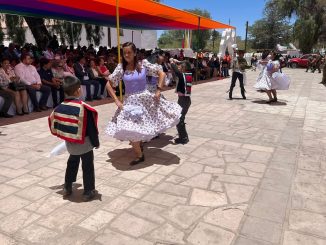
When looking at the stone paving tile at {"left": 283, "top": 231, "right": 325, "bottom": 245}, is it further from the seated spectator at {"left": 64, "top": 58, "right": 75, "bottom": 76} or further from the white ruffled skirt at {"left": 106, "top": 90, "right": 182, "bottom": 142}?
the seated spectator at {"left": 64, "top": 58, "right": 75, "bottom": 76}

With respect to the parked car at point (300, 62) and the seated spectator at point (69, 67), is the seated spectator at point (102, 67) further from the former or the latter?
the parked car at point (300, 62)

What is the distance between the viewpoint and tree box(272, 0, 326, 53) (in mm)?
33312

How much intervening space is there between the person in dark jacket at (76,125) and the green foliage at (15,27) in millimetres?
20021

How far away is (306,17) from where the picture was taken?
33688mm

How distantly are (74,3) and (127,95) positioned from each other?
6.54 metres

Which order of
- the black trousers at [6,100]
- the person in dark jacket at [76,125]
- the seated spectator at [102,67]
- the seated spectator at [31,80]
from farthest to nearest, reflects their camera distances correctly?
the seated spectator at [102,67] → the seated spectator at [31,80] → the black trousers at [6,100] → the person in dark jacket at [76,125]

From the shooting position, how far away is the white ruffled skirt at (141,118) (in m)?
4.31

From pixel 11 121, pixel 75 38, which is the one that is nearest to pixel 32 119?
pixel 11 121

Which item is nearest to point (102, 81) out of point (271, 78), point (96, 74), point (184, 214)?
point (96, 74)

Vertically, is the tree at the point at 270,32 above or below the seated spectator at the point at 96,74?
above

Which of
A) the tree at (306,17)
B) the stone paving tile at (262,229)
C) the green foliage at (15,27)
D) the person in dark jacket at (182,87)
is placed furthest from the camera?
the tree at (306,17)

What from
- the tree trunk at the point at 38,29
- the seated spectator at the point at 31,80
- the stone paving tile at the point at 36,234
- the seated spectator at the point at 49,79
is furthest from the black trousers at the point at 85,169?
the tree trunk at the point at 38,29

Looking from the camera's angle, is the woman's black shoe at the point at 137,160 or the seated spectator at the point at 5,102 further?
the seated spectator at the point at 5,102

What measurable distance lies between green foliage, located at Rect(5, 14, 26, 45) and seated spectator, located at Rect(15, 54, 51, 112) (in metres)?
14.5
